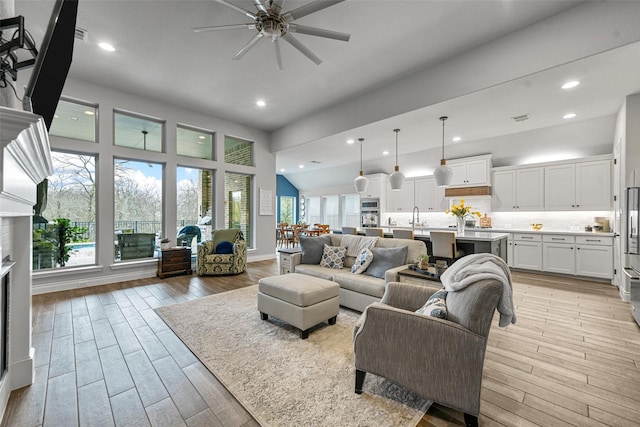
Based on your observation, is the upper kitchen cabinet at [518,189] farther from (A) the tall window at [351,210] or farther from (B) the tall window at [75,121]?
(B) the tall window at [75,121]

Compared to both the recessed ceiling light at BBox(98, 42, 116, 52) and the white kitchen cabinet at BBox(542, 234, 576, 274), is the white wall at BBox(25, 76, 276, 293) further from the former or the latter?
the white kitchen cabinet at BBox(542, 234, 576, 274)

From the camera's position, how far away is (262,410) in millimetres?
1646

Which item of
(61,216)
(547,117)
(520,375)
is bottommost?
(520,375)

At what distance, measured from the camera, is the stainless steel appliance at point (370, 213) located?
26.8 ft

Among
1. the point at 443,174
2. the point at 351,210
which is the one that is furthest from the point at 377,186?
the point at 443,174

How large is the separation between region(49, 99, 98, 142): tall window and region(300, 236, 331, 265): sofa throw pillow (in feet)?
13.1

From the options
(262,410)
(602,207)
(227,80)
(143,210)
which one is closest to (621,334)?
(602,207)

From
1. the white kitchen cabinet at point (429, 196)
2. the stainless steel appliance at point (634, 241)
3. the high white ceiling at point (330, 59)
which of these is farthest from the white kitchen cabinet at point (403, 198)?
the stainless steel appliance at point (634, 241)

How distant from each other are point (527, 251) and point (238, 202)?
6415mm

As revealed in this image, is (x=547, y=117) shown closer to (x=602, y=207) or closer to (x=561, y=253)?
(x=602, y=207)

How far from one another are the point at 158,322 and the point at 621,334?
192 inches

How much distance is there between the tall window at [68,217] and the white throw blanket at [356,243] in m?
4.27

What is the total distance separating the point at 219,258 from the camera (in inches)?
198

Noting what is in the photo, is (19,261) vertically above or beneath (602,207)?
beneath
